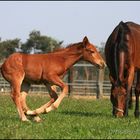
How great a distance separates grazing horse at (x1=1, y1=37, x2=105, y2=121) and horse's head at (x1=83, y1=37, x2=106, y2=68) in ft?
0.44

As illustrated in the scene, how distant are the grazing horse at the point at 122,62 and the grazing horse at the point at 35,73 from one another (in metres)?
1.52

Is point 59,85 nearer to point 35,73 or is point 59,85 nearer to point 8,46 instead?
point 35,73

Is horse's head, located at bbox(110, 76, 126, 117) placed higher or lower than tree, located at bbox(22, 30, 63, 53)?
lower

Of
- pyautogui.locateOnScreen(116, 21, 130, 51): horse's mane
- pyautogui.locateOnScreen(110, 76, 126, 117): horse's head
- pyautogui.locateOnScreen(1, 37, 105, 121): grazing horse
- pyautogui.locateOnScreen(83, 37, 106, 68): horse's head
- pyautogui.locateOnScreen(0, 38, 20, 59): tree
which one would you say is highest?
pyautogui.locateOnScreen(0, 38, 20, 59): tree

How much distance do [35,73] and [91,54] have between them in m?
1.49

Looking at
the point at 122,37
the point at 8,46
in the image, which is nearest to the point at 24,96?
the point at 122,37

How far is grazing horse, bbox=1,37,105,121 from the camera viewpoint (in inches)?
406

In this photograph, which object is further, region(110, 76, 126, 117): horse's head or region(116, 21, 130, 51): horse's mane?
region(116, 21, 130, 51): horse's mane

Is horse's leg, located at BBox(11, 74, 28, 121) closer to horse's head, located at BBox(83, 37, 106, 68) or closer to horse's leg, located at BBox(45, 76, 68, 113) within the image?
horse's leg, located at BBox(45, 76, 68, 113)

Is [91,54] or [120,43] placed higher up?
[120,43]

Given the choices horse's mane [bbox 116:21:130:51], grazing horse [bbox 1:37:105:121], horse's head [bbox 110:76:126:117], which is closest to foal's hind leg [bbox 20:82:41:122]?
grazing horse [bbox 1:37:105:121]

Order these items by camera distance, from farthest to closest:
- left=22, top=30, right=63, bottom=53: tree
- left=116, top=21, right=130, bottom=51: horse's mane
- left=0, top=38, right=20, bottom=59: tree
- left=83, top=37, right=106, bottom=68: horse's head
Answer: left=22, top=30, right=63, bottom=53: tree < left=0, top=38, right=20, bottom=59: tree < left=116, top=21, right=130, bottom=51: horse's mane < left=83, top=37, right=106, bottom=68: horse's head

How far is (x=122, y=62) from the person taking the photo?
12211 millimetres

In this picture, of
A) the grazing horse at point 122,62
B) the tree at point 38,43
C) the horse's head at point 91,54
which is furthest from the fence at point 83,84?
the tree at point 38,43
